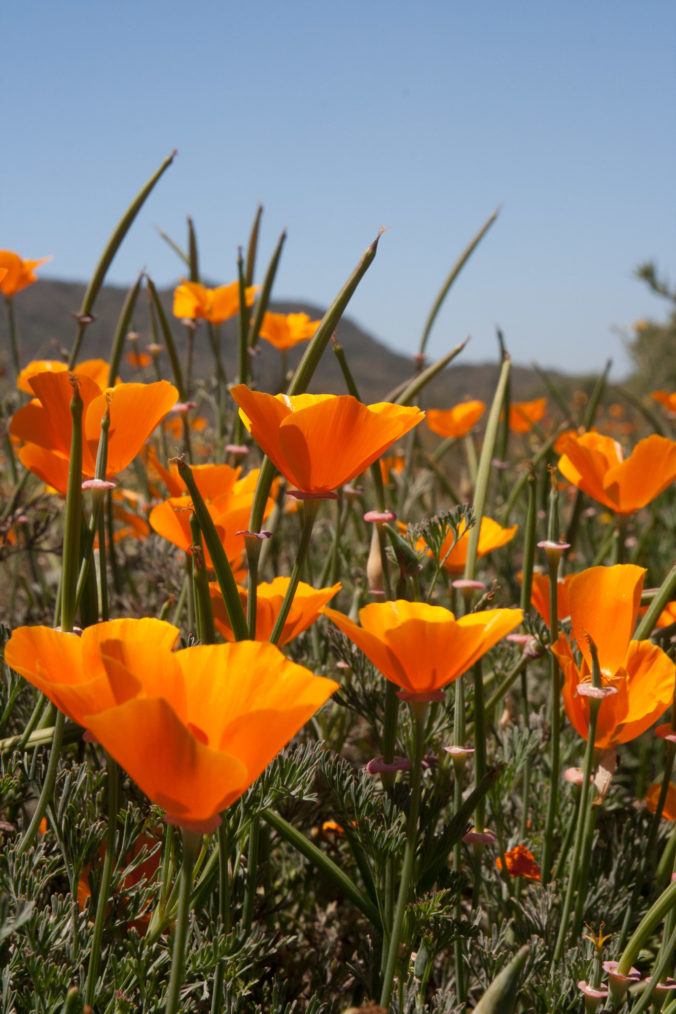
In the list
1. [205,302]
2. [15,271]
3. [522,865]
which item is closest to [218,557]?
[522,865]

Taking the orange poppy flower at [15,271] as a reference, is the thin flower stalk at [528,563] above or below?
below

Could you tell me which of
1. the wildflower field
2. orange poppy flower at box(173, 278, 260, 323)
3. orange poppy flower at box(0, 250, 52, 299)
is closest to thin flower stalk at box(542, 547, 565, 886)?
the wildflower field

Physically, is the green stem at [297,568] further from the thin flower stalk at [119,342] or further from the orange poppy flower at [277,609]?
the thin flower stalk at [119,342]

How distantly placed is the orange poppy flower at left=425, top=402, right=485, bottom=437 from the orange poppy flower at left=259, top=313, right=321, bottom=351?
1.18 ft

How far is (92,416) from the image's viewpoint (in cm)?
79

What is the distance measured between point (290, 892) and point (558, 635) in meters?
0.56

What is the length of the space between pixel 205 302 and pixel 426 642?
1.28m

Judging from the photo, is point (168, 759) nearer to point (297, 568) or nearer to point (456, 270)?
point (297, 568)

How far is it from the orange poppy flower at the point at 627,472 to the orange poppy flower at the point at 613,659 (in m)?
0.30

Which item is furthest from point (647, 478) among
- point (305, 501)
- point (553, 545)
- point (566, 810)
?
point (305, 501)

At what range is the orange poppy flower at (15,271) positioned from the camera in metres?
1.24

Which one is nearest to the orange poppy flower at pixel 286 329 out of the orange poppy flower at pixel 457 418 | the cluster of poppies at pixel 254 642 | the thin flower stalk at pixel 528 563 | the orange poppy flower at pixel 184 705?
the orange poppy flower at pixel 457 418

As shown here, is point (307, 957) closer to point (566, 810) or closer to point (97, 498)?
point (566, 810)

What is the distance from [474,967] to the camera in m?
0.85
